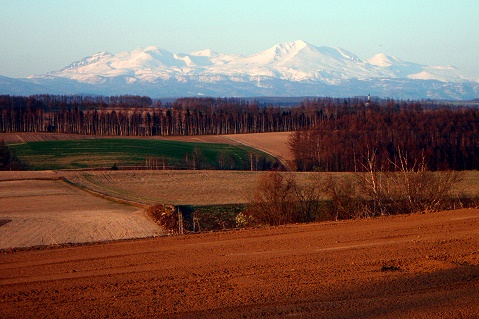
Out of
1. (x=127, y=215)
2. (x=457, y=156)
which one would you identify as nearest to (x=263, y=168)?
(x=457, y=156)

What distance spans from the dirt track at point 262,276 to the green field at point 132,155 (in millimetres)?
46703

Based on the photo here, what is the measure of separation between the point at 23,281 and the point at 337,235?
9460 mm

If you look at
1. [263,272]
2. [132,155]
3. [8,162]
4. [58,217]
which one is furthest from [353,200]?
[132,155]

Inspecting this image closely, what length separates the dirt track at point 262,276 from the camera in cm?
1075

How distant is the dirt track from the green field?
46703 mm

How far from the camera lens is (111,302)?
11414mm

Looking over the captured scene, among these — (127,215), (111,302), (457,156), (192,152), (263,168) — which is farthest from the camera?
(192,152)

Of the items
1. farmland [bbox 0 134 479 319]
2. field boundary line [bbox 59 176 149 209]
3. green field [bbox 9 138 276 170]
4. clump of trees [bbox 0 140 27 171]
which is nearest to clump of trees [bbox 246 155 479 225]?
farmland [bbox 0 134 479 319]

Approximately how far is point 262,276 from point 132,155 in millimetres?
58497

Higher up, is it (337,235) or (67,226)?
(337,235)

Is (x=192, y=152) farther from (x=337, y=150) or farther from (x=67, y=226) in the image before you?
(x=67, y=226)

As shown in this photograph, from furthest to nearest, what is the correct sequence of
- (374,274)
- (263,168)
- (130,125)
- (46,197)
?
(130,125)
(263,168)
(46,197)
(374,274)

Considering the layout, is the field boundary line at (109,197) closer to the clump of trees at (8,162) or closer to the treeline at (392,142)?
the clump of trees at (8,162)

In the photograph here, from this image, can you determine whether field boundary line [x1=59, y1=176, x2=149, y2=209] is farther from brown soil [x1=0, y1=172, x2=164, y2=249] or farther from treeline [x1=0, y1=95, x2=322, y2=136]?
treeline [x1=0, y1=95, x2=322, y2=136]
